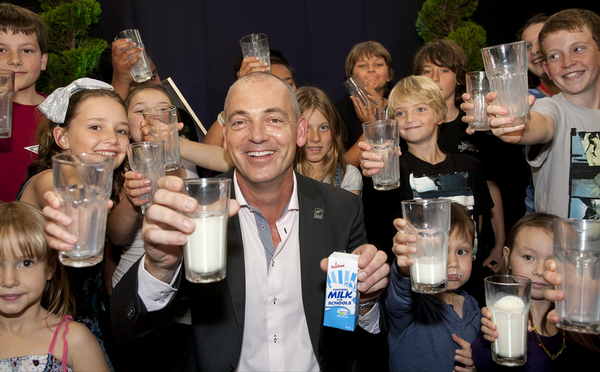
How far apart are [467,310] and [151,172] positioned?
1724 mm

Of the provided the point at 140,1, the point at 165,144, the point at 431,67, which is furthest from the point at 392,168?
the point at 140,1

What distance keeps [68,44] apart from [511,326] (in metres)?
4.49

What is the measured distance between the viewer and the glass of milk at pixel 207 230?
54.9 inches

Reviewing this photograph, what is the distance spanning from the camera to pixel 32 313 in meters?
1.96

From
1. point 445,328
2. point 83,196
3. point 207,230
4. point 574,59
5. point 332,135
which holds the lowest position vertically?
point 445,328

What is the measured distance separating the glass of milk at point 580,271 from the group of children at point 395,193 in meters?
0.33

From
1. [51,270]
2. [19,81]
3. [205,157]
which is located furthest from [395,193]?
[19,81]

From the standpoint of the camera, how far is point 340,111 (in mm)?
3996

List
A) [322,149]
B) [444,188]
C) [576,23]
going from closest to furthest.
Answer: [576,23]
[444,188]
[322,149]

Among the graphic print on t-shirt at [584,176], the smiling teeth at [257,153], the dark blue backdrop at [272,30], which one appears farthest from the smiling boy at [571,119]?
the dark blue backdrop at [272,30]

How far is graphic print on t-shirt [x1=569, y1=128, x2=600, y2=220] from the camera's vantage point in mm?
2479

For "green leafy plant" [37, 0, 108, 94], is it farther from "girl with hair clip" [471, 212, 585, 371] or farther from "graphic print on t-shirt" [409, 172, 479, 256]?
"girl with hair clip" [471, 212, 585, 371]

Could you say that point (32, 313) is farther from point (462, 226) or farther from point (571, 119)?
point (571, 119)

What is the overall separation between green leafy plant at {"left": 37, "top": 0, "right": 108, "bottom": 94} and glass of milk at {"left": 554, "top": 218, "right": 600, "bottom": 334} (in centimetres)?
428
